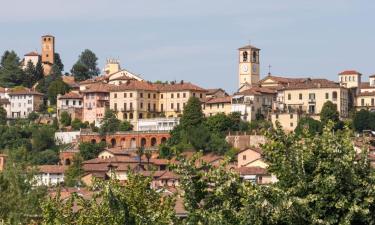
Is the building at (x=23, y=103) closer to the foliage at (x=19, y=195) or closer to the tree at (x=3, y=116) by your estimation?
the tree at (x=3, y=116)

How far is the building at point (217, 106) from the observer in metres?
101

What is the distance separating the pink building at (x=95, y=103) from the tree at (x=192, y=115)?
38.3ft

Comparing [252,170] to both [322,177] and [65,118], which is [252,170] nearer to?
[65,118]

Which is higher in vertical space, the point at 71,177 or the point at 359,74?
the point at 359,74

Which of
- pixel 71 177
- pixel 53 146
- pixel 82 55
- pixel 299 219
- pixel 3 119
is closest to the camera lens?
pixel 299 219

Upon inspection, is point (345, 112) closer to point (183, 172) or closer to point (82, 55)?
point (82, 55)

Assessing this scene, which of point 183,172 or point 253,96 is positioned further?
point 253,96

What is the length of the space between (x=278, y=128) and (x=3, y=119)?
88.4 m

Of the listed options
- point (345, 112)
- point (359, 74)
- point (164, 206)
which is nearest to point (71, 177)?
point (345, 112)

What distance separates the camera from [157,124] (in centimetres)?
10000

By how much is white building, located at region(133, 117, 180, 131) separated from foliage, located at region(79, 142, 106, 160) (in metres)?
6.21

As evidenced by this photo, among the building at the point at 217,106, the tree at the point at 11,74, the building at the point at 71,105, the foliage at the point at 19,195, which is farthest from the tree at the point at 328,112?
the foliage at the point at 19,195

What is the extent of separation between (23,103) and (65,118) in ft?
30.2

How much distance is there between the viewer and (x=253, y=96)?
10019cm
